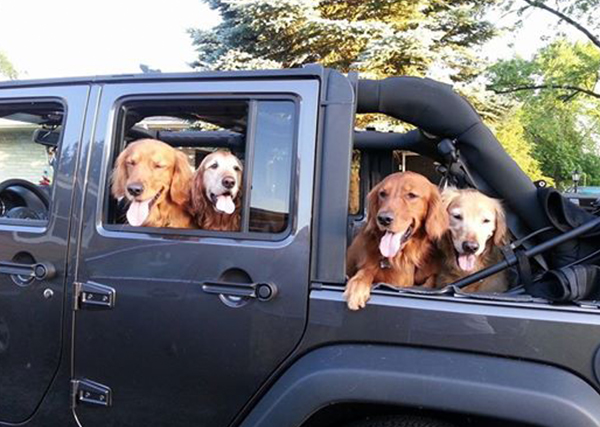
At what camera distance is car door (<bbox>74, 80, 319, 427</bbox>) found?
79.0 inches

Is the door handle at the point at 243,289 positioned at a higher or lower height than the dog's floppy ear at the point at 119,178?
lower

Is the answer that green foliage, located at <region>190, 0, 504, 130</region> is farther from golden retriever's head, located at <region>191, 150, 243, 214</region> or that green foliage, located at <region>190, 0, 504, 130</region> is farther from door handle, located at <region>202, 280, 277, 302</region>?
door handle, located at <region>202, 280, 277, 302</region>

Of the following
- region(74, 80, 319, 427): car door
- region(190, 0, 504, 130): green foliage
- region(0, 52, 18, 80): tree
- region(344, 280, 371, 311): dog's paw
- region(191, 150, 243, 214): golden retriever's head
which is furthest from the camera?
region(0, 52, 18, 80): tree

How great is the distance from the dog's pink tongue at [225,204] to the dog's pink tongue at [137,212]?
32 centimetres

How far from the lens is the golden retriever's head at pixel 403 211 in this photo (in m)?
2.37

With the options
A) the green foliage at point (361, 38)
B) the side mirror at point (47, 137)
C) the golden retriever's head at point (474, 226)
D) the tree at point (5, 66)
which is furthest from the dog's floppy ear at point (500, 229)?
the tree at point (5, 66)

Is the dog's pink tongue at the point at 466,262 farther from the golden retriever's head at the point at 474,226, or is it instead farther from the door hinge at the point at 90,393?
the door hinge at the point at 90,393

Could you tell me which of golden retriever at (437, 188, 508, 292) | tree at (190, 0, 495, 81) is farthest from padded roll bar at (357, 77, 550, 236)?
tree at (190, 0, 495, 81)

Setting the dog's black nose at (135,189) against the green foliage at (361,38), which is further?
the green foliage at (361,38)

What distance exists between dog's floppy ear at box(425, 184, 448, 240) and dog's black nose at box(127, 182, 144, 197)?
131 cm

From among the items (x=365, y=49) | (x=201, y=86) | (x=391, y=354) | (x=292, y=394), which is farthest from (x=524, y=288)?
(x=365, y=49)

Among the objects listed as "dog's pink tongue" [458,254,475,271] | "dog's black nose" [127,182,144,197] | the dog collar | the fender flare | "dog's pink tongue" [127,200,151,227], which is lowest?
the fender flare

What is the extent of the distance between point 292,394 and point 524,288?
1.03 meters

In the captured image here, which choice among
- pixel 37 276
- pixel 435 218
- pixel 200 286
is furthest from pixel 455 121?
pixel 37 276
